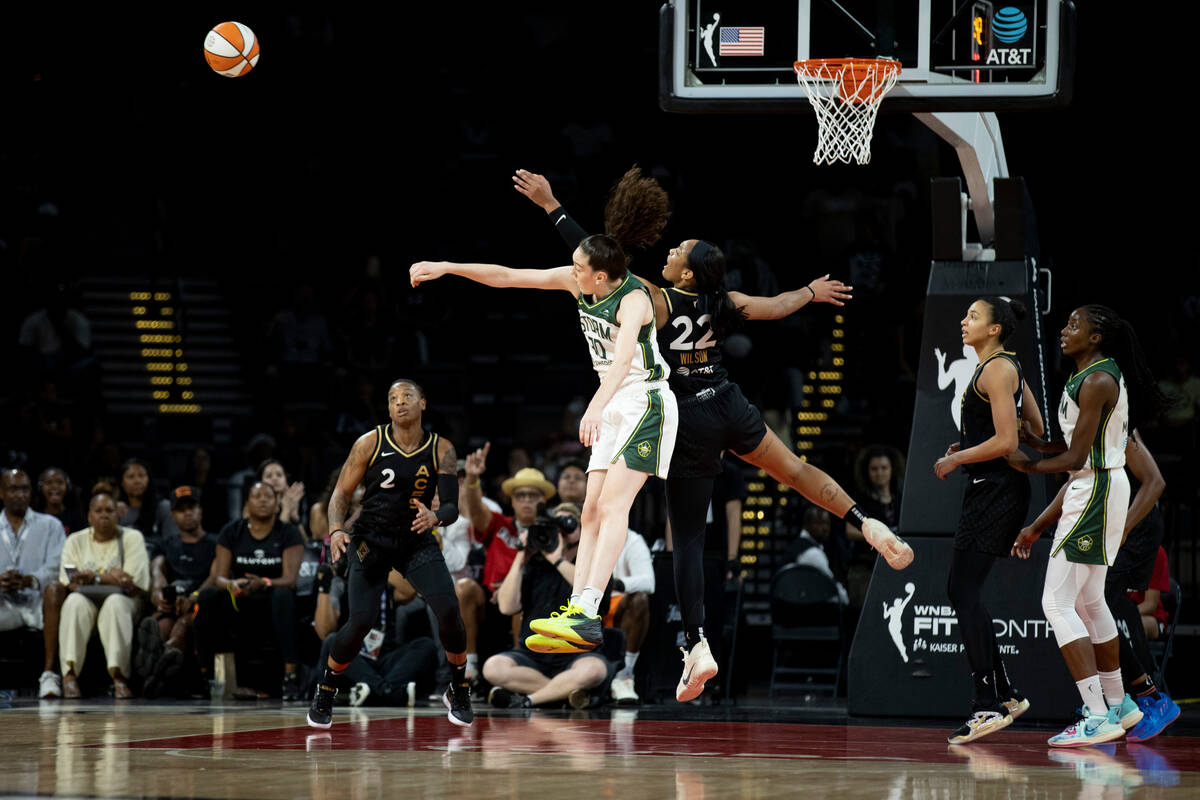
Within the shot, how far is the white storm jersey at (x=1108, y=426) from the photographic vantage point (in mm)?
8352

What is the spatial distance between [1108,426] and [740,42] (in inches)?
124

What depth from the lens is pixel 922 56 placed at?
905 cm

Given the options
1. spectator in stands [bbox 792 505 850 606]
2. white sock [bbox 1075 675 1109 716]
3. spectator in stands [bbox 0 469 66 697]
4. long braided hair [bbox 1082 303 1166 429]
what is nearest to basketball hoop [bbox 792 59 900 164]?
long braided hair [bbox 1082 303 1166 429]

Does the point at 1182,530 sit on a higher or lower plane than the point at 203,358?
lower

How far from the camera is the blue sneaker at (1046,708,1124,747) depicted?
812 centimetres

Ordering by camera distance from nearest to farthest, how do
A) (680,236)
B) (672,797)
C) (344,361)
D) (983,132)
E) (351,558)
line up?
(672,797) → (351,558) → (983,132) → (344,361) → (680,236)

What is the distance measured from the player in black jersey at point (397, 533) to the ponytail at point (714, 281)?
7.67 ft

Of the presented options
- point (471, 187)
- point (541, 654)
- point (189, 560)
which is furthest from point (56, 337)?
point (541, 654)

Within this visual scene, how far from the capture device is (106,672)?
41.7 ft

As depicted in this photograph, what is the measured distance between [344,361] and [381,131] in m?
4.23

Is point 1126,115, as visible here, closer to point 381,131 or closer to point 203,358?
point 381,131

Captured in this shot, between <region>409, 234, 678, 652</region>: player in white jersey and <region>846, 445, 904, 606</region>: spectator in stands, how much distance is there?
196 inches

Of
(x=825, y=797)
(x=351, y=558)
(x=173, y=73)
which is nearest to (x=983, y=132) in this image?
(x=351, y=558)

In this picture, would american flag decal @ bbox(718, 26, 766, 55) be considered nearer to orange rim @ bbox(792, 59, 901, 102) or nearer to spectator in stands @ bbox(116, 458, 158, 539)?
orange rim @ bbox(792, 59, 901, 102)
